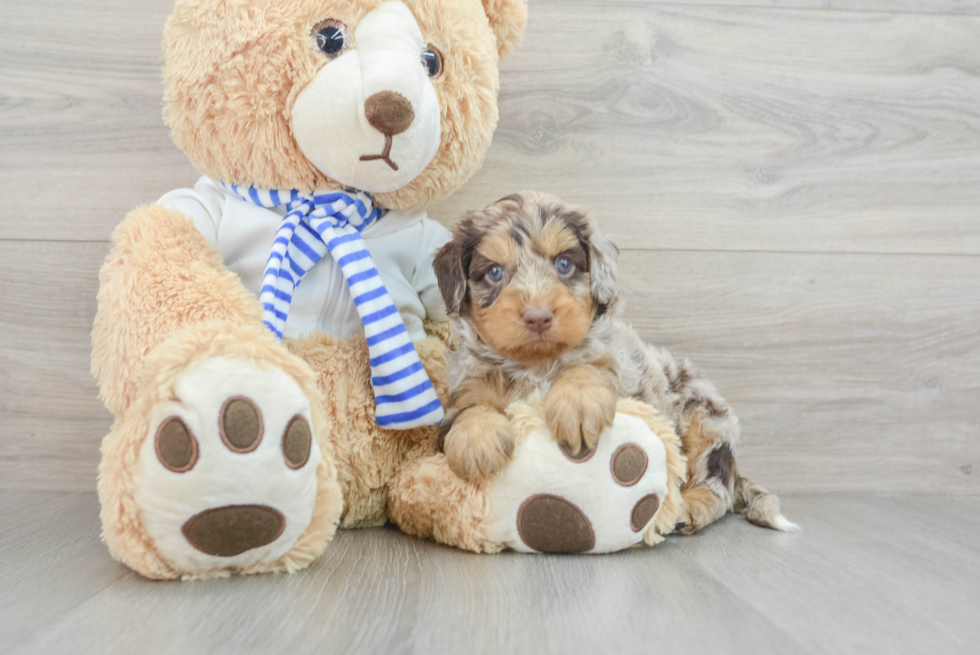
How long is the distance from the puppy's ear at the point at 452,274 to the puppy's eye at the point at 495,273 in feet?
0.19

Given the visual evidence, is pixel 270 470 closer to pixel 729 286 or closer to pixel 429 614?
pixel 429 614

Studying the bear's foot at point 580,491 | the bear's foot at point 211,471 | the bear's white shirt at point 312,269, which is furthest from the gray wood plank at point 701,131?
the bear's foot at point 211,471

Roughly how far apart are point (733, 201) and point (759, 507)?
2.95 ft

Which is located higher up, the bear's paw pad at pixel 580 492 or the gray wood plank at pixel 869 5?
the gray wood plank at pixel 869 5

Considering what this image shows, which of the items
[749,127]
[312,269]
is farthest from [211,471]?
[749,127]

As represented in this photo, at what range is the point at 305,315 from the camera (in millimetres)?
1635

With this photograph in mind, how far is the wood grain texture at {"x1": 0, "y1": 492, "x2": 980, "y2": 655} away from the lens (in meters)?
1.02

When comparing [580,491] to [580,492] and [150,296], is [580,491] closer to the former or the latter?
[580,492]

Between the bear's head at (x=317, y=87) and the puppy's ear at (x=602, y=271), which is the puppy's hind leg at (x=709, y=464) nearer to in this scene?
the puppy's ear at (x=602, y=271)

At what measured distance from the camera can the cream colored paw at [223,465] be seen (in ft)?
3.69

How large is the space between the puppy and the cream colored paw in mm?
353

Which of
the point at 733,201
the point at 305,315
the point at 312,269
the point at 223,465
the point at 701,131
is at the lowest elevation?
the point at 223,465

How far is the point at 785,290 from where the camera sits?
2195 millimetres

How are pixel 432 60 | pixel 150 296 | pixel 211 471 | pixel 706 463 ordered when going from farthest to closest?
pixel 706 463, pixel 432 60, pixel 150 296, pixel 211 471
